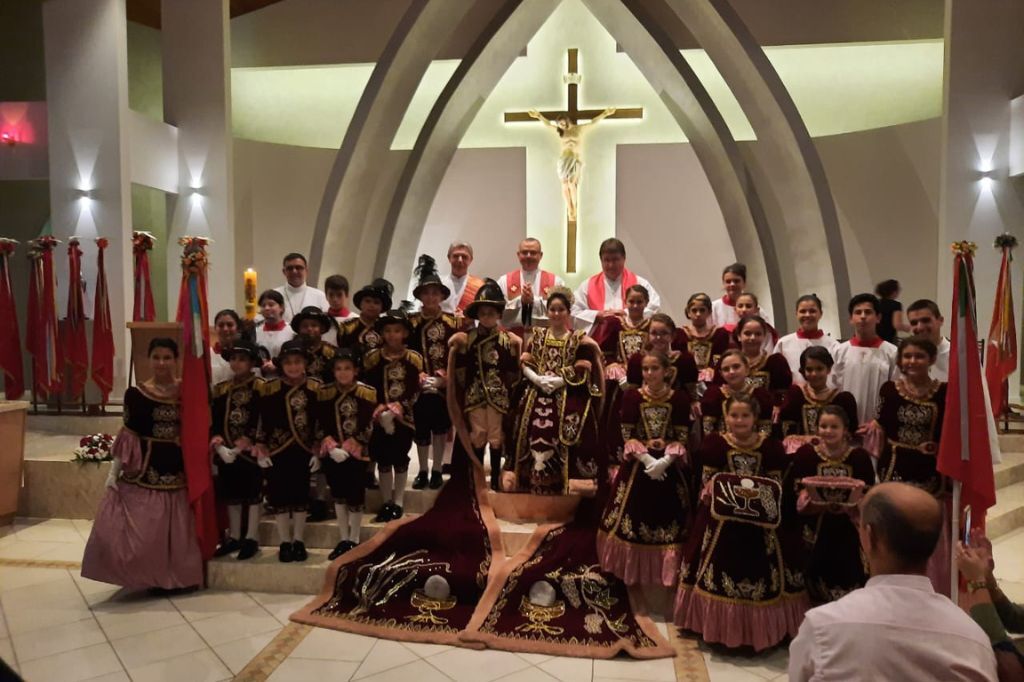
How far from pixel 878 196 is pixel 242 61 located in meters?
8.65

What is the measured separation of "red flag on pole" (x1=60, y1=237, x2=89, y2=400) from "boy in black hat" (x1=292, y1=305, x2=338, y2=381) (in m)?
3.45

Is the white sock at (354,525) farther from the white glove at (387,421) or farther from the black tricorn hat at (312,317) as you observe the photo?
the black tricorn hat at (312,317)

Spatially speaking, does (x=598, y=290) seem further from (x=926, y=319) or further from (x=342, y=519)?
(x=342, y=519)

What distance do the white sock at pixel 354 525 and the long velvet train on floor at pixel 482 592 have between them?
136 mm

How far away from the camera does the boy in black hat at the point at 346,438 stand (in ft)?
15.4

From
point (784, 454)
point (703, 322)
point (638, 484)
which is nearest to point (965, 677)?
point (784, 454)

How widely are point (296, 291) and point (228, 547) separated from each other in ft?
7.23

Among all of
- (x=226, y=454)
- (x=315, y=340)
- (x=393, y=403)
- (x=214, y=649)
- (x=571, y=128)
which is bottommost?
(x=214, y=649)

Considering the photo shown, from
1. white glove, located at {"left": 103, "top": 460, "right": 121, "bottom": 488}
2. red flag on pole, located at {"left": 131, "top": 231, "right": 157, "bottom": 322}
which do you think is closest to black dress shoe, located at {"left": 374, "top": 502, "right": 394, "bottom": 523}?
white glove, located at {"left": 103, "top": 460, "right": 121, "bottom": 488}

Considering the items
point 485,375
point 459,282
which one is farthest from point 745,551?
point 459,282

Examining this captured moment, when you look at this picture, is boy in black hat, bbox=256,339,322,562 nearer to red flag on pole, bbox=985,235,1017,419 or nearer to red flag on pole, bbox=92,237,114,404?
red flag on pole, bbox=92,237,114,404

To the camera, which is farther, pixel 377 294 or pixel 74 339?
pixel 74 339

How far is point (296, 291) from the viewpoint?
247 inches

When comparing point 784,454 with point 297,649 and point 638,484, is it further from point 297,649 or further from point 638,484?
point 297,649
